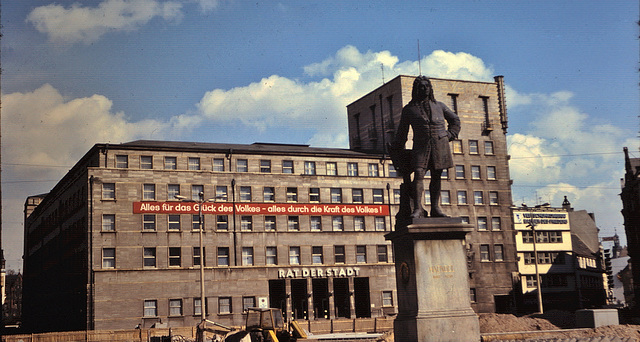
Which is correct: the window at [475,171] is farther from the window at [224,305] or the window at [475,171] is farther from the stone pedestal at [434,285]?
the stone pedestal at [434,285]

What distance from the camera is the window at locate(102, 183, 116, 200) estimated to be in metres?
66.4

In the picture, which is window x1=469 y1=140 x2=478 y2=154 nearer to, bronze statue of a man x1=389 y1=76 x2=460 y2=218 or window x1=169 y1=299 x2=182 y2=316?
window x1=169 y1=299 x2=182 y2=316

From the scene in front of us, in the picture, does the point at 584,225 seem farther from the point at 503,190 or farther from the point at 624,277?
the point at 503,190

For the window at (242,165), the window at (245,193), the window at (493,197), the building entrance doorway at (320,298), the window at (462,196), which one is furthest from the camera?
the window at (493,197)

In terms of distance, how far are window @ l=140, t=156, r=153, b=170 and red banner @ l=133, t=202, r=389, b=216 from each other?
3596 mm

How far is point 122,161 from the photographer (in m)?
68.2

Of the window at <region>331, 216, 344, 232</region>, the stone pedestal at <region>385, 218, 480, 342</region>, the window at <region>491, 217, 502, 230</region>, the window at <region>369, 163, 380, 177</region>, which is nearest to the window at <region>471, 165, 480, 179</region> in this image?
the window at <region>491, 217, 502, 230</region>

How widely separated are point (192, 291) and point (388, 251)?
20.9 meters

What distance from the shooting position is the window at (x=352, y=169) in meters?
76.8

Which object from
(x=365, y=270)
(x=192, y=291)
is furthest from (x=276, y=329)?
(x=365, y=270)

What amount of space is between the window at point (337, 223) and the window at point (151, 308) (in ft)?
63.4

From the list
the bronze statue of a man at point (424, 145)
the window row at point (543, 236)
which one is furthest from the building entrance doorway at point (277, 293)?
the bronze statue of a man at point (424, 145)

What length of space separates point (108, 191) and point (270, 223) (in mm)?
15771

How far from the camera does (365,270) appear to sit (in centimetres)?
7500
